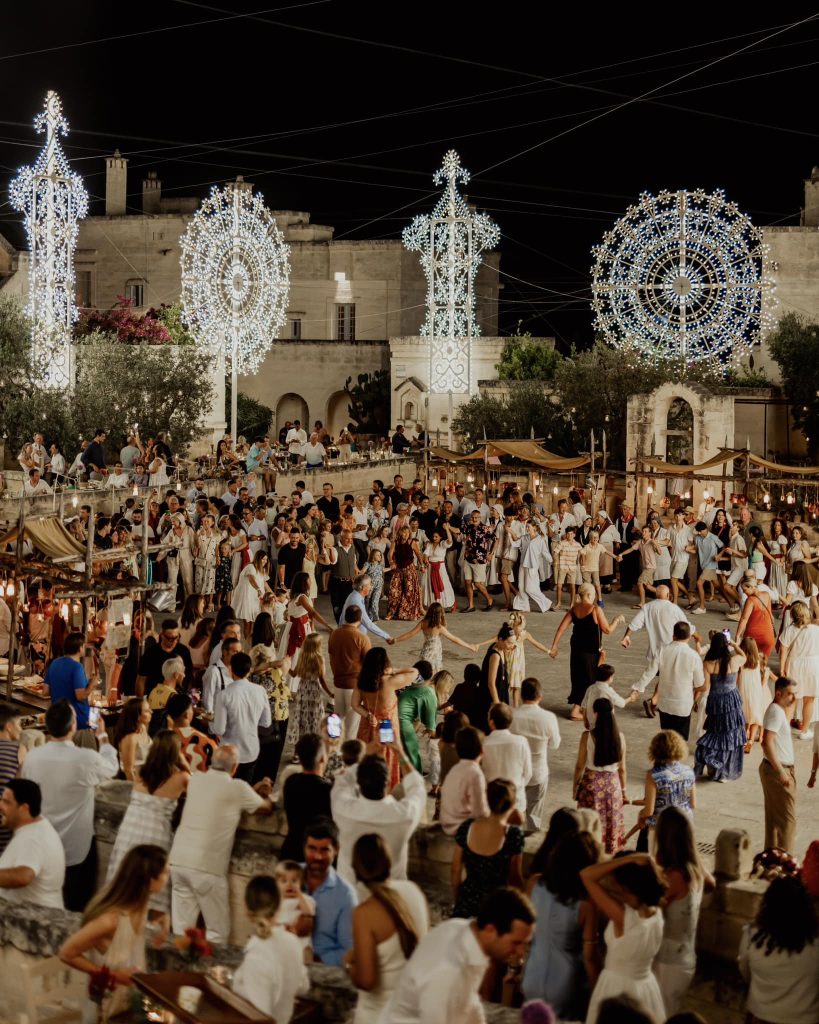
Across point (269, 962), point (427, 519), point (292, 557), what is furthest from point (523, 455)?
point (269, 962)

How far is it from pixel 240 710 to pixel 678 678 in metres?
3.88

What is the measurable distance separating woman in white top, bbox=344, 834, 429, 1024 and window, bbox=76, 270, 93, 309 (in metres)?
48.5

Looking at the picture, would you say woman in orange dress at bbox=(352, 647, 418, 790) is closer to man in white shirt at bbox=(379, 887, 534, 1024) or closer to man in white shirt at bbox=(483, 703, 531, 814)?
man in white shirt at bbox=(483, 703, 531, 814)

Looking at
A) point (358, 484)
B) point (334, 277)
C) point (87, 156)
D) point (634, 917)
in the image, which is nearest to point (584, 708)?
point (634, 917)

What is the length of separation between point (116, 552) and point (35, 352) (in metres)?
20.3

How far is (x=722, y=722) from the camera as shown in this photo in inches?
464

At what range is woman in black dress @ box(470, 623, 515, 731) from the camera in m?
11.7

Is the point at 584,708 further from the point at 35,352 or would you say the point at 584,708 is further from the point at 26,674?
the point at 35,352

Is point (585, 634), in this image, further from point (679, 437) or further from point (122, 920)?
point (679, 437)

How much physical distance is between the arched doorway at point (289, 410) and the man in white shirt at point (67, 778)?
43255 millimetres

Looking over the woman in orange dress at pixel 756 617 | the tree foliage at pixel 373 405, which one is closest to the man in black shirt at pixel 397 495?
the woman in orange dress at pixel 756 617

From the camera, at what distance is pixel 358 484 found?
29906 mm

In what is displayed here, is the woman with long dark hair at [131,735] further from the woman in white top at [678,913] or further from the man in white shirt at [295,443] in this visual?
the man in white shirt at [295,443]

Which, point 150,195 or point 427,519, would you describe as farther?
point 150,195
